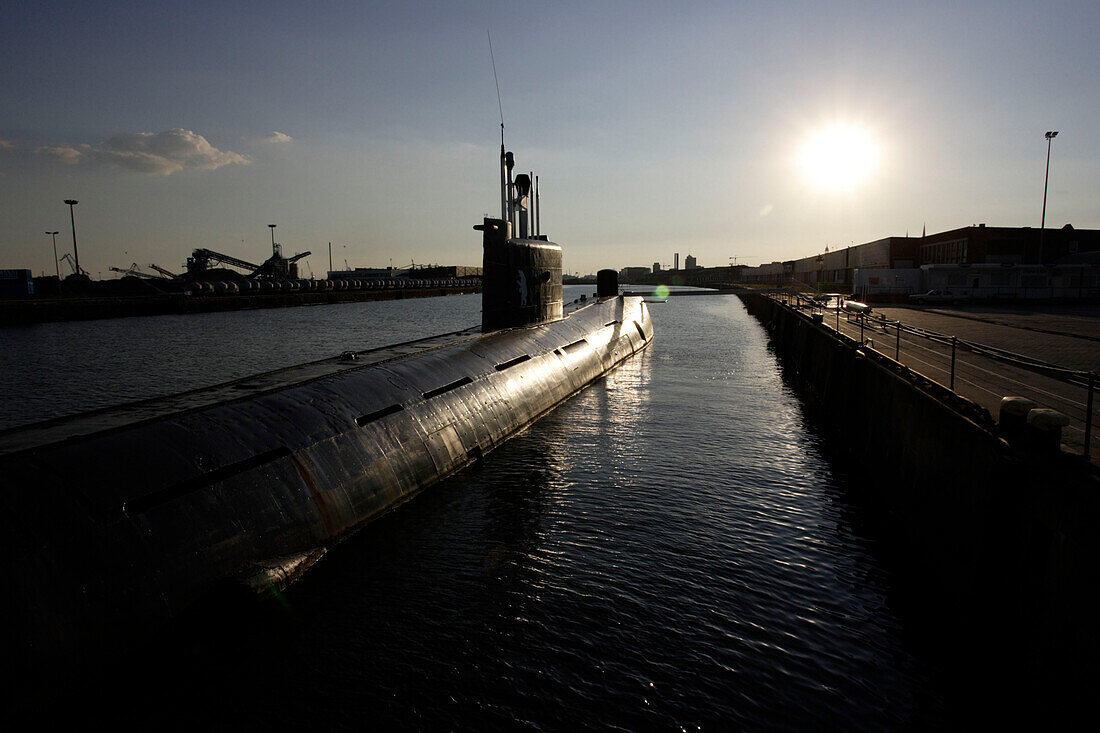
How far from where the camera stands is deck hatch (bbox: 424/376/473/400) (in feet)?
44.7

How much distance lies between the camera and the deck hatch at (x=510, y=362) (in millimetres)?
17352

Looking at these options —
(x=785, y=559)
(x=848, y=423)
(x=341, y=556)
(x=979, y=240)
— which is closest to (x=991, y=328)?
(x=848, y=423)

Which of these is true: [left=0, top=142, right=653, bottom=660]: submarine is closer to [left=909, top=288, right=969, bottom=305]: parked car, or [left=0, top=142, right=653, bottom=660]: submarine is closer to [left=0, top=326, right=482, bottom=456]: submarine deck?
[left=0, top=326, right=482, bottom=456]: submarine deck

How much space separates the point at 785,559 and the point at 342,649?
642 cm

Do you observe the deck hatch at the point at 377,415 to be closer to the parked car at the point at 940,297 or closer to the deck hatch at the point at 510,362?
the deck hatch at the point at 510,362

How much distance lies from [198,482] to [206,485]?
10cm

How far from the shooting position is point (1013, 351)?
60.2ft

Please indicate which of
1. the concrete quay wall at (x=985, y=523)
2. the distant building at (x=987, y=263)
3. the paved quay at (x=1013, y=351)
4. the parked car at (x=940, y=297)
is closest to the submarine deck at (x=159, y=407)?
the concrete quay wall at (x=985, y=523)

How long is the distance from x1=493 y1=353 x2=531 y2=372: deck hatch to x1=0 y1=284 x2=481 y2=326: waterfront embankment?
53.7 metres

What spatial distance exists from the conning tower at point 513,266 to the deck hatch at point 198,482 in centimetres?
1174

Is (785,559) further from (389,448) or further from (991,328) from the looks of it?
(991,328)

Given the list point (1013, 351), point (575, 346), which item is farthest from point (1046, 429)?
point (575, 346)

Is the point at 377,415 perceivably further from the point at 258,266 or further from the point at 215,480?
the point at 258,266

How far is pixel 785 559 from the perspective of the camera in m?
9.64
